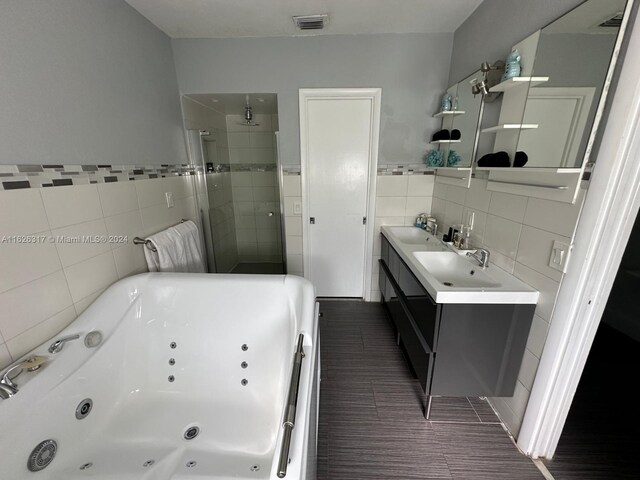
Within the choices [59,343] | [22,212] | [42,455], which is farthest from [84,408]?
[22,212]

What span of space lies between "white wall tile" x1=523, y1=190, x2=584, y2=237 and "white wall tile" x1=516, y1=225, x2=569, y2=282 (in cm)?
3

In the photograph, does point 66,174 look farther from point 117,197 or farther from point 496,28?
point 496,28

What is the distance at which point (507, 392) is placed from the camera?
141 centimetres

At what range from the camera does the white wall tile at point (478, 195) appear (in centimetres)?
164

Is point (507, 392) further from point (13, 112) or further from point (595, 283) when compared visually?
point (13, 112)

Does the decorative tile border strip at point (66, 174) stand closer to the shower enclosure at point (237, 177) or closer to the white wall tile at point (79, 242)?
the white wall tile at point (79, 242)

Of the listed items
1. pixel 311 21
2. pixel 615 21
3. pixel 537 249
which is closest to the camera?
pixel 615 21

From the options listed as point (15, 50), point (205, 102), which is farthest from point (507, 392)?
point (205, 102)

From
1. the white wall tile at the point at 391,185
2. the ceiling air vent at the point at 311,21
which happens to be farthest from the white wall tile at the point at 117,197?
the white wall tile at the point at 391,185

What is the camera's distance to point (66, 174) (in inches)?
49.6

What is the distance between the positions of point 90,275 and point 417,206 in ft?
8.20

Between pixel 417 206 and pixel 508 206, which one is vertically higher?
pixel 508 206

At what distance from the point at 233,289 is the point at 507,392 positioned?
63.9 inches

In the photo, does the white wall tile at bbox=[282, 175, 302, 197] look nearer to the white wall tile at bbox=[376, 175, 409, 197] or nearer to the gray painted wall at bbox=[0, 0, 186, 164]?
the white wall tile at bbox=[376, 175, 409, 197]
